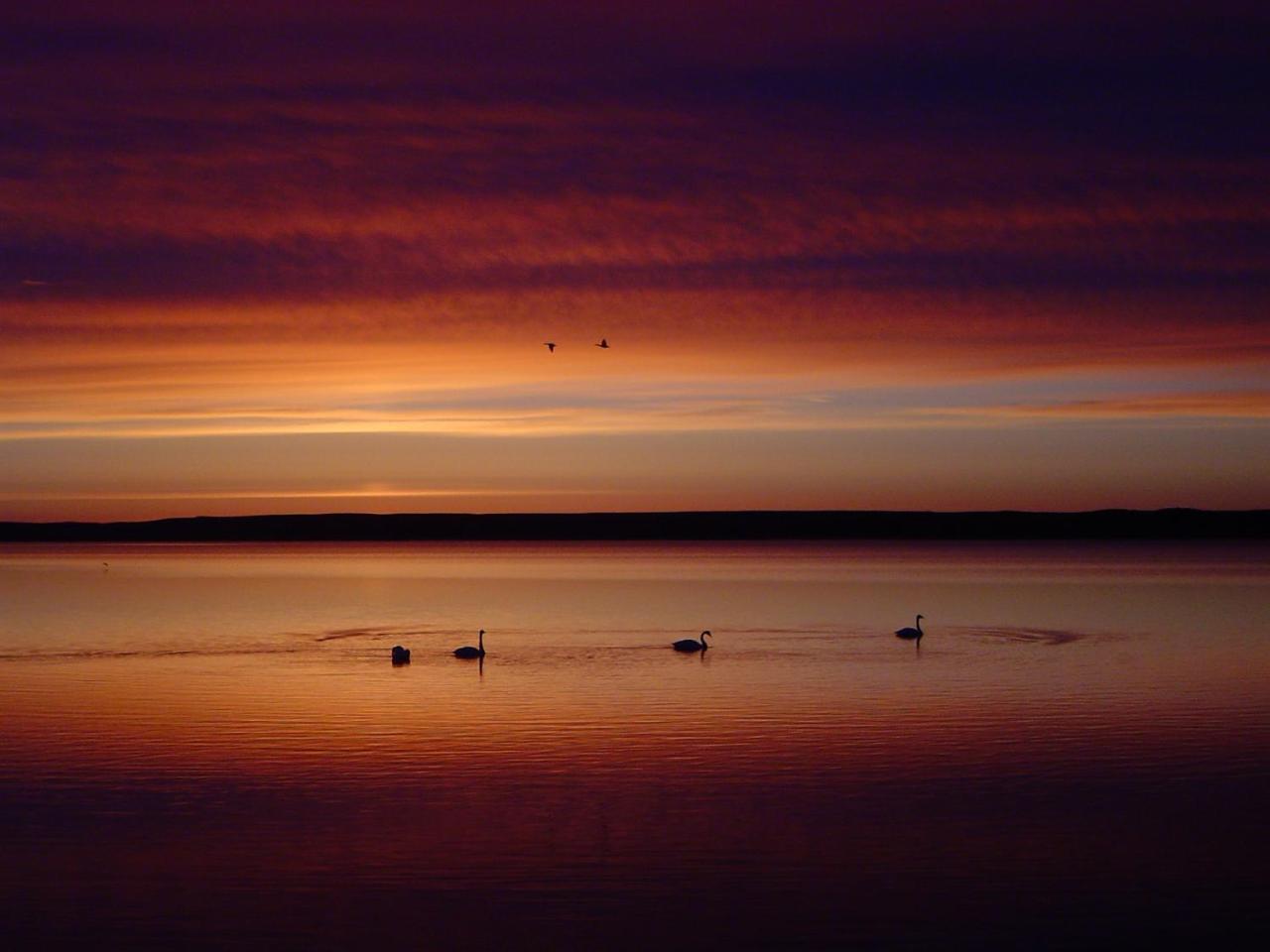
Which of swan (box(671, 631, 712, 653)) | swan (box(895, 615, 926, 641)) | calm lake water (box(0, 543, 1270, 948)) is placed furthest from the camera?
swan (box(895, 615, 926, 641))

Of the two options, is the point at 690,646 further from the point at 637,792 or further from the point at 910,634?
the point at 637,792

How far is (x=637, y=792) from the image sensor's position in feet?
69.8

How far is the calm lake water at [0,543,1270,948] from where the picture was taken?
1573 cm

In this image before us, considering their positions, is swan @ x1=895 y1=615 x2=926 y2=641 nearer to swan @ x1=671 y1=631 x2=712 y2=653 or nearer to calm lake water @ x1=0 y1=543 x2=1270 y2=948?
calm lake water @ x1=0 y1=543 x2=1270 y2=948

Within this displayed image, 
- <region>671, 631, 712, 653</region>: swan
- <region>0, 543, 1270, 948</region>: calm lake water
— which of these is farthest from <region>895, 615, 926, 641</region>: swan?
<region>671, 631, 712, 653</region>: swan

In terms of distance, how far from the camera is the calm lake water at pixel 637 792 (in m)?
15.7

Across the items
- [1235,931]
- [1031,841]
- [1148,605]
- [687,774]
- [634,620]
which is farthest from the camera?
[1148,605]

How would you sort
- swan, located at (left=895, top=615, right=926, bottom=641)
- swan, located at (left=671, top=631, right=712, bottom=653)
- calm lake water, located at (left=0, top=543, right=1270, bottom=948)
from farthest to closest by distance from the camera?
swan, located at (left=895, top=615, right=926, bottom=641) < swan, located at (left=671, top=631, right=712, bottom=653) < calm lake water, located at (left=0, top=543, right=1270, bottom=948)

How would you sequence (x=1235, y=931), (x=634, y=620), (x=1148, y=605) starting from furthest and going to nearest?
(x=1148, y=605) < (x=634, y=620) < (x=1235, y=931)

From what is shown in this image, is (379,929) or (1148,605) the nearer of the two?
(379,929)

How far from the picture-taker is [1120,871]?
17.2 m

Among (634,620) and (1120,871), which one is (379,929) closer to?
(1120,871)

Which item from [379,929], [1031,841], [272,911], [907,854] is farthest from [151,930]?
[1031,841]

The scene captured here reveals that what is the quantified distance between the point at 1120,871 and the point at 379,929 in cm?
819
